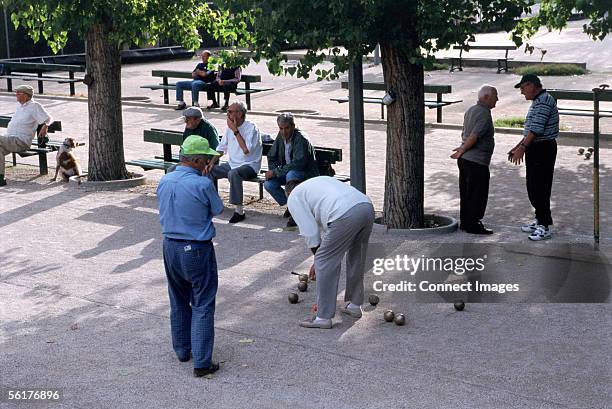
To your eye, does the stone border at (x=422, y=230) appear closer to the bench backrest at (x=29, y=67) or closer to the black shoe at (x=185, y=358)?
the black shoe at (x=185, y=358)

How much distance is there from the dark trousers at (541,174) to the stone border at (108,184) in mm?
5603

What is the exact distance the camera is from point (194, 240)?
25.4 ft

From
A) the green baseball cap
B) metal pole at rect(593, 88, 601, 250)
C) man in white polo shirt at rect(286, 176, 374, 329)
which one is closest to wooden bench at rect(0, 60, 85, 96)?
metal pole at rect(593, 88, 601, 250)

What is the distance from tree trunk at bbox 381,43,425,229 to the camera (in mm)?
11625

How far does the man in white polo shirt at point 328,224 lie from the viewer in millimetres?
8398

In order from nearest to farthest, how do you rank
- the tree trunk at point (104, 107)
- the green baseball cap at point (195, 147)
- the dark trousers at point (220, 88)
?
the green baseball cap at point (195, 147), the tree trunk at point (104, 107), the dark trousers at point (220, 88)

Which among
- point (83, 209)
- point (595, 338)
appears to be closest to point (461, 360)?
point (595, 338)

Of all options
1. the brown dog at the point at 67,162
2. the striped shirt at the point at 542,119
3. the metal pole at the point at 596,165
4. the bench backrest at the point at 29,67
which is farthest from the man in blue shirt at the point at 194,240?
the bench backrest at the point at 29,67

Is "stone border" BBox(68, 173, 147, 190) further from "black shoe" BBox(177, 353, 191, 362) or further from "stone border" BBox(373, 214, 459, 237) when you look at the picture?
"black shoe" BBox(177, 353, 191, 362)

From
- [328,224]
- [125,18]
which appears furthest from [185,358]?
[125,18]

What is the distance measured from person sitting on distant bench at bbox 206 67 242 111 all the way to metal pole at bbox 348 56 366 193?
34.1ft

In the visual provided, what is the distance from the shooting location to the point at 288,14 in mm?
11164

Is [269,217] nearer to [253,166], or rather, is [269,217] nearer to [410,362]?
[253,166]

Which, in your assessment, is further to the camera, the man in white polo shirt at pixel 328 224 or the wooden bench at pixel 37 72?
the wooden bench at pixel 37 72
